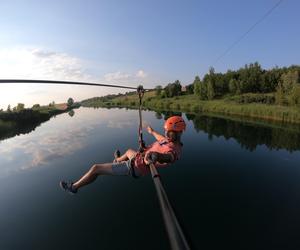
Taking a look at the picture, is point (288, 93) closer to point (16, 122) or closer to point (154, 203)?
point (154, 203)

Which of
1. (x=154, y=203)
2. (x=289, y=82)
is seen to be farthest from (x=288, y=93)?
(x=154, y=203)

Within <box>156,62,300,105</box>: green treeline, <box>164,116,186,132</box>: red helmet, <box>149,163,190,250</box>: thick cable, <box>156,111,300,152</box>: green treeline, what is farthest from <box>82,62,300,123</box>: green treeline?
<box>149,163,190,250</box>: thick cable

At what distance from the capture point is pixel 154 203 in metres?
15.4

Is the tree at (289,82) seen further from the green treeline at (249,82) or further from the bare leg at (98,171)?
the bare leg at (98,171)

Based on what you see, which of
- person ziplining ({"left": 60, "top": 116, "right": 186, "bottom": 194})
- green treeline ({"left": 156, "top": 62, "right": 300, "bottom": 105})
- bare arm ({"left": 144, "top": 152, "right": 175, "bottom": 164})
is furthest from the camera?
green treeline ({"left": 156, "top": 62, "right": 300, "bottom": 105})

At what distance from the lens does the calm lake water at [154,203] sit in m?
12.1

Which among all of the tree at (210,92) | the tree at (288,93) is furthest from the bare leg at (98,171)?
the tree at (210,92)

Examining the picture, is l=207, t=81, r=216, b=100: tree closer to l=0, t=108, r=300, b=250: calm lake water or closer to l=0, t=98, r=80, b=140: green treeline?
l=0, t=98, r=80, b=140: green treeline

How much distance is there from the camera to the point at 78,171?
71.2 ft

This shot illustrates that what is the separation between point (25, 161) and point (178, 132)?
2505 cm

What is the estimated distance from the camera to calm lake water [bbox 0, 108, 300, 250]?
1205 centimetres

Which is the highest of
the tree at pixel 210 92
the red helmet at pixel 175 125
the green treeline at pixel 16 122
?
the red helmet at pixel 175 125

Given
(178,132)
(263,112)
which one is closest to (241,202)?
(178,132)

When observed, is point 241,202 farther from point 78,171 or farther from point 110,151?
point 110,151
